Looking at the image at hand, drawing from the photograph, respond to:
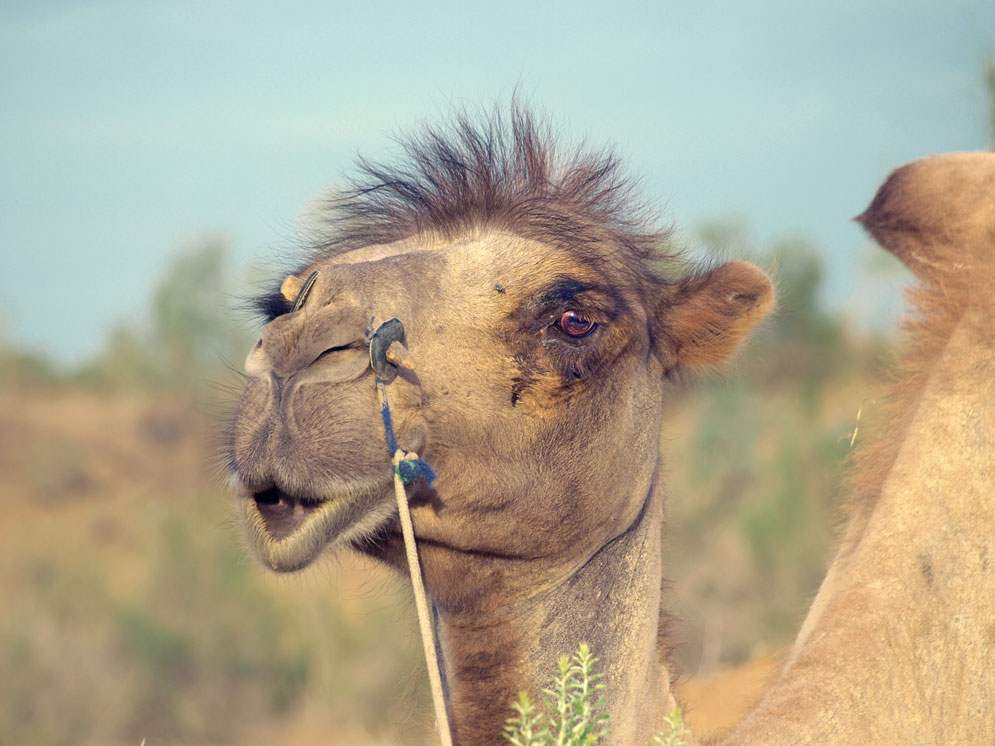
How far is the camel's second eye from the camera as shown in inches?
114

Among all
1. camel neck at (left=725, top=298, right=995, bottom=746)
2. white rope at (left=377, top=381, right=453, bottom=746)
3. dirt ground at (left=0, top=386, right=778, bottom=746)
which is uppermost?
white rope at (left=377, top=381, right=453, bottom=746)

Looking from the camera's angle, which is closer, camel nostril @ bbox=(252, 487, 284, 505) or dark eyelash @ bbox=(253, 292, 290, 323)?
camel nostril @ bbox=(252, 487, 284, 505)

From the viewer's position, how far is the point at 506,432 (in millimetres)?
2852

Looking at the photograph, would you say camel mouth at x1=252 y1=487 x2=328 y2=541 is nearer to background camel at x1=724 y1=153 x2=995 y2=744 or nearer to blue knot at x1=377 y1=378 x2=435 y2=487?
blue knot at x1=377 y1=378 x2=435 y2=487

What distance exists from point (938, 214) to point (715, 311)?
3.09ft

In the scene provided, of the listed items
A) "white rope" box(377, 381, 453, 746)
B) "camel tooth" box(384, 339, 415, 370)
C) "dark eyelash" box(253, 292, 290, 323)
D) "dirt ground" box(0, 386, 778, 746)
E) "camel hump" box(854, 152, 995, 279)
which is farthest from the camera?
"dirt ground" box(0, 386, 778, 746)

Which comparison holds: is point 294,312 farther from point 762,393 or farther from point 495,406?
point 762,393

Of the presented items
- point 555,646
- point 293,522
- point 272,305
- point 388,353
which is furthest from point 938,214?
point 293,522

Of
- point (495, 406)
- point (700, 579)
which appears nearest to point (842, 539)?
point (495, 406)

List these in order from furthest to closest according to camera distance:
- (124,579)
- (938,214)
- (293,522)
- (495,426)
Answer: (124,579)
(938,214)
(495,426)
(293,522)

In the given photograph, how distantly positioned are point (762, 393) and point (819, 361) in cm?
313

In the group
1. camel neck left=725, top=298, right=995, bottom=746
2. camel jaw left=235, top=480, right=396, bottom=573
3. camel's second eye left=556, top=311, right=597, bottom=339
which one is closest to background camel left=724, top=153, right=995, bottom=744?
camel neck left=725, top=298, right=995, bottom=746

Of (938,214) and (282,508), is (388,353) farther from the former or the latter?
(938,214)

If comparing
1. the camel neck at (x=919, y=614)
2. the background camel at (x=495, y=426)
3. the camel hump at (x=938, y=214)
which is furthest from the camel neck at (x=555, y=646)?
the camel hump at (x=938, y=214)
